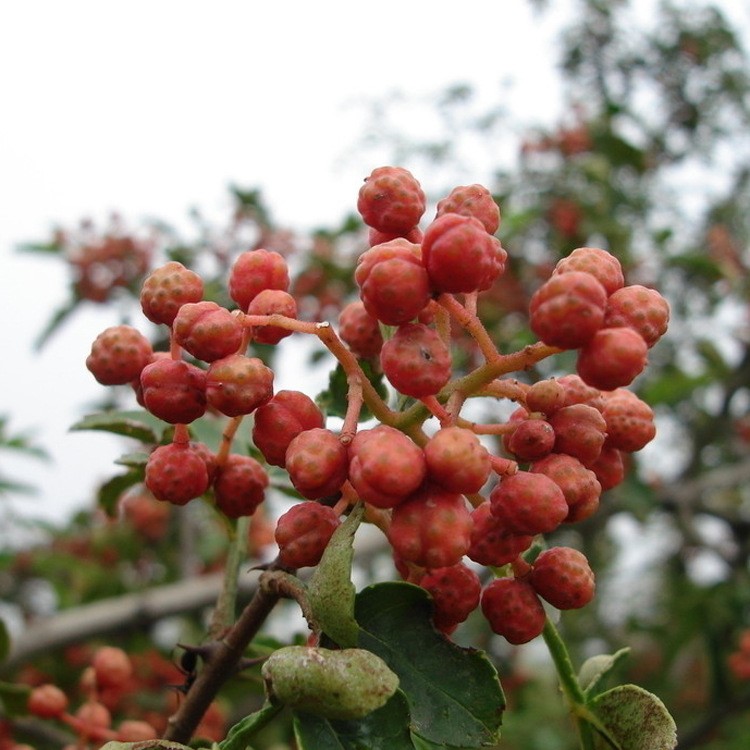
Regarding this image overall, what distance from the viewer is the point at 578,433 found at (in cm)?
117

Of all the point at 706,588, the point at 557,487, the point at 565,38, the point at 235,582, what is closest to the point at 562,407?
the point at 557,487

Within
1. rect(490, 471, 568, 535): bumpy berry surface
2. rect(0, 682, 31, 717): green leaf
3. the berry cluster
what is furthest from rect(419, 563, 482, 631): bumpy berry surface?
rect(0, 682, 31, 717): green leaf

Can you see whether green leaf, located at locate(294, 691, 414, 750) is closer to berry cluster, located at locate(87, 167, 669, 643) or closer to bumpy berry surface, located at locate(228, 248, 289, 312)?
berry cluster, located at locate(87, 167, 669, 643)

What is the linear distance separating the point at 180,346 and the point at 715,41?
21.7ft

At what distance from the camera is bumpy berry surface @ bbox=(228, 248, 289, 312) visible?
132 cm

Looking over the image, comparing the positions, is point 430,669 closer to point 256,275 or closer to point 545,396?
point 545,396

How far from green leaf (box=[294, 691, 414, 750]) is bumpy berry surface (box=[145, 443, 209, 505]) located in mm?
386

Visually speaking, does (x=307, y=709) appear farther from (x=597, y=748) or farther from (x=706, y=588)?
(x=706, y=588)

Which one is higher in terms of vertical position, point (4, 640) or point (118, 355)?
point (118, 355)

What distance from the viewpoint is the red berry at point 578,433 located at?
1.17 m

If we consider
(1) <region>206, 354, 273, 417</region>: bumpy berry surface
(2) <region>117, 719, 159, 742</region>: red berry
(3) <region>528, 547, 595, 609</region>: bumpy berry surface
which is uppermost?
(1) <region>206, 354, 273, 417</region>: bumpy berry surface

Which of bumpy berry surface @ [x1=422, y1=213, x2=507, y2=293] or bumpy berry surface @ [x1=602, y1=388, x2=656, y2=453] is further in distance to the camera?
bumpy berry surface @ [x1=602, y1=388, x2=656, y2=453]

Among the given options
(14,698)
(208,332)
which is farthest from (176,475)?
(14,698)

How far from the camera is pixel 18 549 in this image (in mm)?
5309
